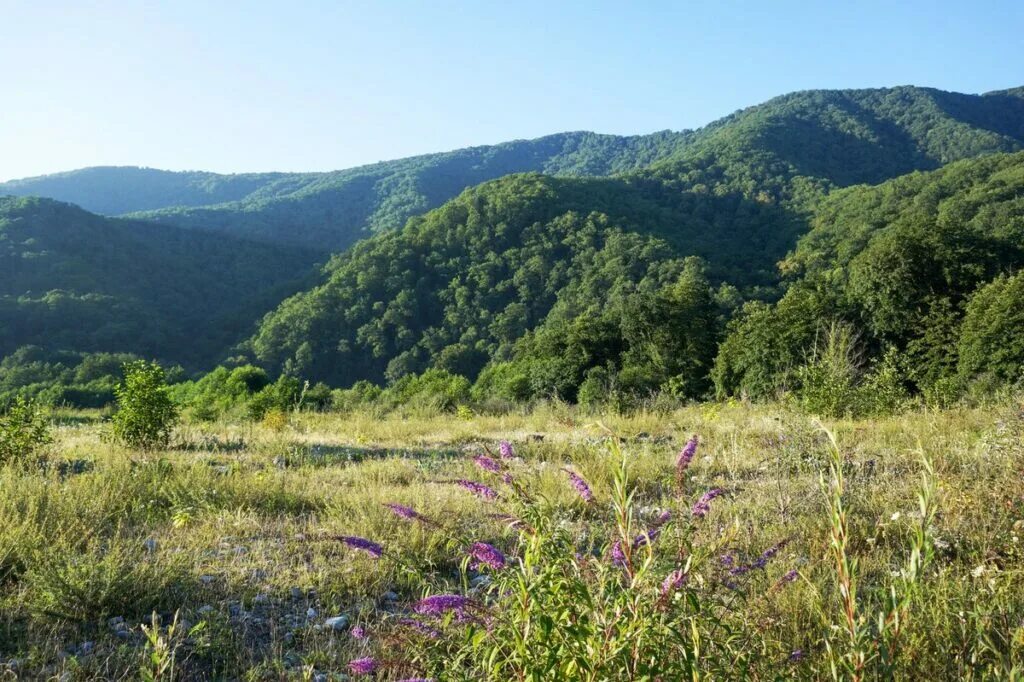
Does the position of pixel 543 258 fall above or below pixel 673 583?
below

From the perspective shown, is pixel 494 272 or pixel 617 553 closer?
pixel 617 553

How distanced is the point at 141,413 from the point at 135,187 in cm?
18889

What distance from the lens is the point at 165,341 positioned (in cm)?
6488

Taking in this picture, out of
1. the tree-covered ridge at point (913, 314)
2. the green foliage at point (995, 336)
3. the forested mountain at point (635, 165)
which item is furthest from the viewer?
→ the forested mountain at point (635, 165)

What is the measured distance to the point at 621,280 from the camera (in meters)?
61.3

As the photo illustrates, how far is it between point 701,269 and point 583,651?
56.1 meters

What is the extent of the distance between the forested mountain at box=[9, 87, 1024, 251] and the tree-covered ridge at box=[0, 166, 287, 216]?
0.42 metres

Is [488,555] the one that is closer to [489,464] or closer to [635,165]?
[489,464]

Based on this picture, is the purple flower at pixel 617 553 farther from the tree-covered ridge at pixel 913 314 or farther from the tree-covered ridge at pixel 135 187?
the tree-covered ridge at pixel 135 187

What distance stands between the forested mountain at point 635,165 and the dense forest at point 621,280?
0.84 metres

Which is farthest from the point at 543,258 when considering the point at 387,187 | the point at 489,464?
the point at 387,187

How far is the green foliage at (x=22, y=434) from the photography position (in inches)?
243

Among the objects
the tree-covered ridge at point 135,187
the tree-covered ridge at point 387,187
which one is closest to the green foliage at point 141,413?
the tree-covered ridge at point 387,187

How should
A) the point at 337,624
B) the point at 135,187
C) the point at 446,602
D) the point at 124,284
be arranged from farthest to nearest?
the point at 135,187 < the point at 124,284 < the point at 337,624 < the point at 446,602
